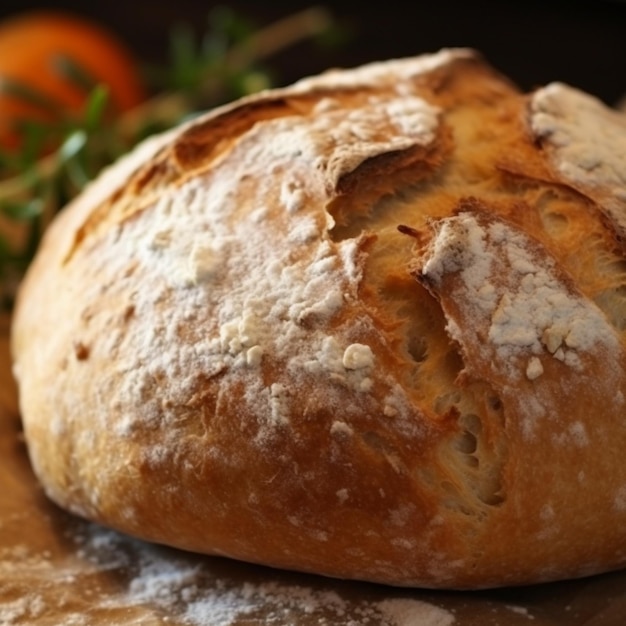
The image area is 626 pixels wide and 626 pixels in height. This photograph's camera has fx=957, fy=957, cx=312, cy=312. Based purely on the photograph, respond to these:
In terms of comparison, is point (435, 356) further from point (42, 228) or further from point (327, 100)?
point (42, 228)

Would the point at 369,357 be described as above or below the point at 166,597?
above

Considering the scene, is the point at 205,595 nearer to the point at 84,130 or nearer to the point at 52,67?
the point at 84,130

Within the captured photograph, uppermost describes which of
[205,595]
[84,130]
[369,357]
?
[84,130]

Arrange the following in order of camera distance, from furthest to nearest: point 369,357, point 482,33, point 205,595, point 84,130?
point 482,33, point 84,130, point 205,595, point 369,357

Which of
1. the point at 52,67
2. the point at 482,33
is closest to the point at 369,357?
the point at 52,67

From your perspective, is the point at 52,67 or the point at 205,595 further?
the point at 52,67

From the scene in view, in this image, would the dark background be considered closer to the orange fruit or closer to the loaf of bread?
the orange fruit

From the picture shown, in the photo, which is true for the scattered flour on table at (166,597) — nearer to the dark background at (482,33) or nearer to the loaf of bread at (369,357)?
the loaf of bread at (369,357)
